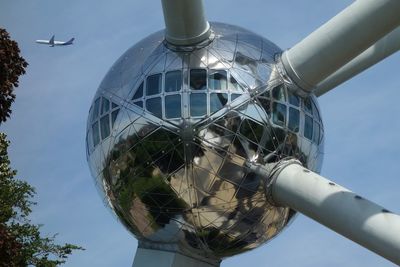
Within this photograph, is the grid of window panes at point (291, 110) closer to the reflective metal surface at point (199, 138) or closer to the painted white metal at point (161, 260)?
the reflective metal surface at point (199, 138)

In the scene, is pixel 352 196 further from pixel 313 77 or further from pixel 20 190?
pixel 20 190

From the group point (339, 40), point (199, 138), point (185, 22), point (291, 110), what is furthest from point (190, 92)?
point (339, 40)

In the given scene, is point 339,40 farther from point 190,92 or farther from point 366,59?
point 366,59

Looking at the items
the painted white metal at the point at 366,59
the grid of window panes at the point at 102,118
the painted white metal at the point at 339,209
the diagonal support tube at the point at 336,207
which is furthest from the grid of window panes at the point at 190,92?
the painted white metal at the point at 366,59

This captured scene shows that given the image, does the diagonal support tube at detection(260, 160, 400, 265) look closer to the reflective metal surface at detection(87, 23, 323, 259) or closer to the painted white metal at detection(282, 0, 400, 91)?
the reflective metal surface at detection(87, 23, 323, 259)

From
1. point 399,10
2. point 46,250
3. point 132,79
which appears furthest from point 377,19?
point 46,250

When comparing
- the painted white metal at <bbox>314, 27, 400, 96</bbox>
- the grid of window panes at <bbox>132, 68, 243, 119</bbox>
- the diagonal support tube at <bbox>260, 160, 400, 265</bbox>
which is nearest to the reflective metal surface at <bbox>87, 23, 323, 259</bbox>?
the grid of window panes at <bbox>132, 68, 243, 119</bbox>

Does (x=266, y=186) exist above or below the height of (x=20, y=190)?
below
